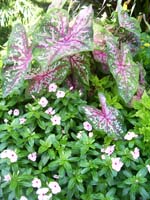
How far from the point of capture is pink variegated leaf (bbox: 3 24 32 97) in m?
1.57

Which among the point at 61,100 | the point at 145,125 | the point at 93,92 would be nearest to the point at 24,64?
the point at 61,100

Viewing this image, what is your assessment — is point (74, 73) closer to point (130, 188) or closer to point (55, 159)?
point (55, 159)

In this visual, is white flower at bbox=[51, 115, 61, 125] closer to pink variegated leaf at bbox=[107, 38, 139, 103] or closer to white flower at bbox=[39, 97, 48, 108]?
white flower at bbox=[39, 97, 48, 108]

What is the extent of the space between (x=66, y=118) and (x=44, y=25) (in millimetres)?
341

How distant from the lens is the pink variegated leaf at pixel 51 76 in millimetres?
1634

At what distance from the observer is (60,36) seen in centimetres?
159

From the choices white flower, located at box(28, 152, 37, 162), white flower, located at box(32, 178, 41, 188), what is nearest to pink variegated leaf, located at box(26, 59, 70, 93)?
white flower, located at box(28, 152, 37, 162)

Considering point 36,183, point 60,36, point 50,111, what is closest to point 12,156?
point 36,183

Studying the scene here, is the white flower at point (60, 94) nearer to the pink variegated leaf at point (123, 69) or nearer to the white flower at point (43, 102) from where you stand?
the white flower at point (43, 102)

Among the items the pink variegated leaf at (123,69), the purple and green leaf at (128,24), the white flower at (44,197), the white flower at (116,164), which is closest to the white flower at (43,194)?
the white flower at (44,197)

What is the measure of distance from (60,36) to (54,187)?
0.53 m

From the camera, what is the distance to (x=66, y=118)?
1553 millimetres

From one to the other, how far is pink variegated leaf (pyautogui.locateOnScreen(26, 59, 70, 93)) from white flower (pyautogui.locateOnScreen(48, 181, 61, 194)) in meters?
0.37

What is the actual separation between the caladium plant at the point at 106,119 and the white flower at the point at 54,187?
0.24m
